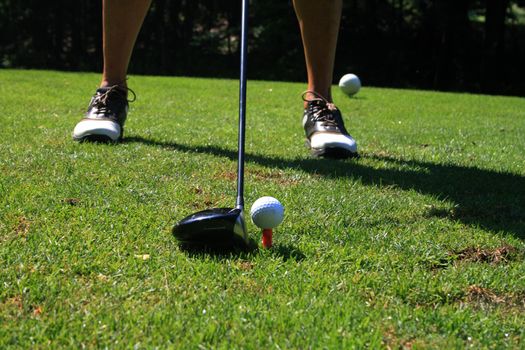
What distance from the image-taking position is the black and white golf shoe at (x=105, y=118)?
10.8 ft

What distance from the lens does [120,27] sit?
3457 mm

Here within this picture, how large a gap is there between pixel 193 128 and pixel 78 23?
1895cm

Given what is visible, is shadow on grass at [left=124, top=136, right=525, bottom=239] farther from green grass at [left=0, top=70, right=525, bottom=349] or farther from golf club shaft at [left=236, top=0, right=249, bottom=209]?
golf club shaft at [left=236, top=0, right=249, bottom=209]

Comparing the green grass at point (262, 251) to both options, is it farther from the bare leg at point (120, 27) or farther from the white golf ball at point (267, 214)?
the bare leg at point (120, 27)

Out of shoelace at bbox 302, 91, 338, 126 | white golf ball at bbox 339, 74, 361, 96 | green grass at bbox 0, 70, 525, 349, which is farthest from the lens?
white golf ball at bbox 339, 74, 361, 96

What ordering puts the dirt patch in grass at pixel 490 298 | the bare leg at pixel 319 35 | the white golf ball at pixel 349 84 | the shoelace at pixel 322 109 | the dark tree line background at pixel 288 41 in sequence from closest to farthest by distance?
the dirt patch in grass at pixel 490 298, the shoelace at pixel 322 109, the bare leg at pixel 319 35, the white golf ball at pixel 349 84, the dark tree line background at pixel 288 41

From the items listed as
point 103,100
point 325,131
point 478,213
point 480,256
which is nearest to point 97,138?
point 103,100

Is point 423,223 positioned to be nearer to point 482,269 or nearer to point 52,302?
point 482,269

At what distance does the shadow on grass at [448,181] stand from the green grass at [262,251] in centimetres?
1

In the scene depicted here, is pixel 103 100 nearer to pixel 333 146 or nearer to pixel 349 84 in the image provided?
pixel 333 146

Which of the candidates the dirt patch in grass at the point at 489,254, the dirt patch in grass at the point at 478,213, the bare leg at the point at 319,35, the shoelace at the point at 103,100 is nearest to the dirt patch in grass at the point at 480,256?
the dirt patch in grass at the point at 489,254

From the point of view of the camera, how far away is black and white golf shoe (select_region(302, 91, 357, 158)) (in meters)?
3.23

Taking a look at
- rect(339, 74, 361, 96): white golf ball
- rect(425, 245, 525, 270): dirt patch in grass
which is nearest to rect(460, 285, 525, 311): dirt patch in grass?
rect(425, 245, 525, 270): dirt patch in grass

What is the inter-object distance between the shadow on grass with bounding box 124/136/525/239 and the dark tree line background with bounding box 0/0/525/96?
15626mm
